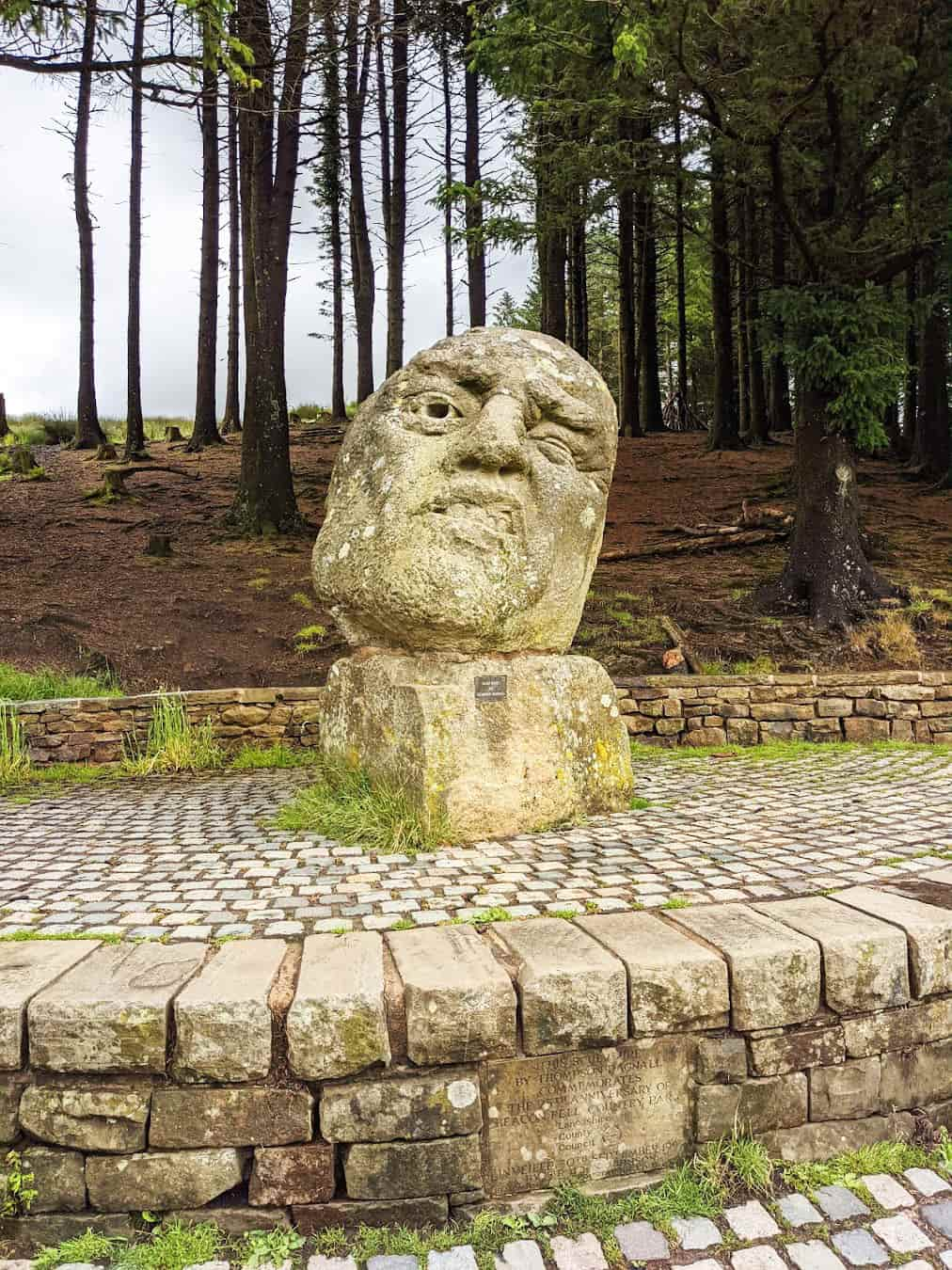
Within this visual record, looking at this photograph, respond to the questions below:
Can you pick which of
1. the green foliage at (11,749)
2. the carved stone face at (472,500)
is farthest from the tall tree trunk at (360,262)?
the carved stone face at (472,500)

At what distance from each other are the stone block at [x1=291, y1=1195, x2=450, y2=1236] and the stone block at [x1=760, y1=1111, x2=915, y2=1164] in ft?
2.96

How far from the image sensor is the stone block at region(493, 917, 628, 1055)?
210cm

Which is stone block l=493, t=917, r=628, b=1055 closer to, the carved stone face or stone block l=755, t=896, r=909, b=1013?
stone block l=755, t=896, r=909, b=1013

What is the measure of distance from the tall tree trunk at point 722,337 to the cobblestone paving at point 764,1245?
41.6 feet

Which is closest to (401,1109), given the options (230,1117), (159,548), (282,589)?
(230,1117)

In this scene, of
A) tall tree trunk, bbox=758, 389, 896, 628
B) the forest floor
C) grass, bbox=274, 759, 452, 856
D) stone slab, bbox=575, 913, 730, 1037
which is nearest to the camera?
stone slab, bbox=575, 913, 730, 1037

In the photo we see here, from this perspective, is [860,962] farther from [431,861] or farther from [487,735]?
[487,735]

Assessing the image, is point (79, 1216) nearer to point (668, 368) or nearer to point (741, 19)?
point (741, 19)

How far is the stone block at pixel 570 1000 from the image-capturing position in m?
2.10

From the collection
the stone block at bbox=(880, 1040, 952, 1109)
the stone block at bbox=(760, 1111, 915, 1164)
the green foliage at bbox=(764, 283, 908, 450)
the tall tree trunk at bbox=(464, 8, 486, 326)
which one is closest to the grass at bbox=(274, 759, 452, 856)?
the stone block at bbox=(760, 1111, 915, 1164)

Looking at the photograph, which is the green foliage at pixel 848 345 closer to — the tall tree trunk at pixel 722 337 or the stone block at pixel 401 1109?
the tall tree trunk at pixel 722 337

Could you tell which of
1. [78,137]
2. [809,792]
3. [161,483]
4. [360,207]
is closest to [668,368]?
[360,207]

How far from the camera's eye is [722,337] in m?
15.2

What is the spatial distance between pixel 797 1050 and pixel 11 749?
5.49 metres
